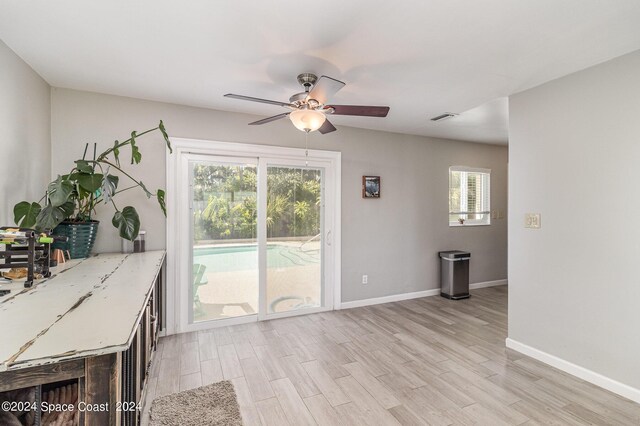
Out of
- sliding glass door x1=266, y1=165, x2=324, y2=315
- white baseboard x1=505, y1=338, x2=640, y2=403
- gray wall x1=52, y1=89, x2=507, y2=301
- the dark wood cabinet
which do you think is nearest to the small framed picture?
gray wall x1=52, y1=89, x2=507, y2=301

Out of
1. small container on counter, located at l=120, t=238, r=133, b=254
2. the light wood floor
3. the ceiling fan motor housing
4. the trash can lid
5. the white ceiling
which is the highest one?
the white ceiling

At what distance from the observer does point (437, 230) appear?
485 centimetres

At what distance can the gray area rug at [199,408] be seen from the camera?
75.7 inches

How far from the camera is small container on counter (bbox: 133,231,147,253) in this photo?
3.01 m

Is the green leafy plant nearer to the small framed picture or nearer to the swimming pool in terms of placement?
the swimming pool

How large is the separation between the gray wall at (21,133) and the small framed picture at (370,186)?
346cm

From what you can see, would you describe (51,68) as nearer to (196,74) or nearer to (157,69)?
(157,69)

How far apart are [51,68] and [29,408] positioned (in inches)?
102

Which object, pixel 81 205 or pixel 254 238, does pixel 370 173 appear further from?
pixel 81 205

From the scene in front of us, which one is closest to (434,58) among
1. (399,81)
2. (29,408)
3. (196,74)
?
(399,81)

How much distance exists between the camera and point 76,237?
2.59m

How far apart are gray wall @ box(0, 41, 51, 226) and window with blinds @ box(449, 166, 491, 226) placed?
5.14 m

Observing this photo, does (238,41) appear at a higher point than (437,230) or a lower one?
higher

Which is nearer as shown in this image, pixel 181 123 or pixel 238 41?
pixel 238 41
